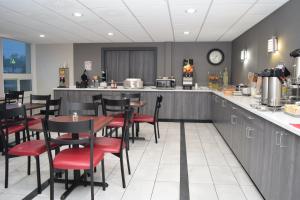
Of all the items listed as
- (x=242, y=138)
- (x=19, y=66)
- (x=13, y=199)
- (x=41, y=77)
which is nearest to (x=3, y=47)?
(x=19, y=66)

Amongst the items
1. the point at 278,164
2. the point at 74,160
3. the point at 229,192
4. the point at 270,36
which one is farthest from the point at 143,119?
the point at 278,164

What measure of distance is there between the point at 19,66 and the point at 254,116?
7585 mm

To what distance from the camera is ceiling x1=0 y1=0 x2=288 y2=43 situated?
3712 mm

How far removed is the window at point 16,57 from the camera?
7.24 meters

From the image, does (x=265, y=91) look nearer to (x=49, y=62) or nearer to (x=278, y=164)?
(x=278, y=164)

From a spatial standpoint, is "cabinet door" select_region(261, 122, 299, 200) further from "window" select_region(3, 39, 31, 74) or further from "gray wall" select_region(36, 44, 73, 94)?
"window" select_region(3, 39, 31, 74)

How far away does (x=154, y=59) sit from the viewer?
7934mm

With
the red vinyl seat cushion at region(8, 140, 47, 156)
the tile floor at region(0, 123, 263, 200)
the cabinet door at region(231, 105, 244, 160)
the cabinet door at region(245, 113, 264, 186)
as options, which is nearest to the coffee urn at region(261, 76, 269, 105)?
the cabinet door at region(245, 113, 264, 186)

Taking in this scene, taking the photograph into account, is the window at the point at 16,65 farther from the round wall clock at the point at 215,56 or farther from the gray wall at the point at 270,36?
the gray wall at the point at 270,36

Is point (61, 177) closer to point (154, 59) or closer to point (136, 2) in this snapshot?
point (136, 2)

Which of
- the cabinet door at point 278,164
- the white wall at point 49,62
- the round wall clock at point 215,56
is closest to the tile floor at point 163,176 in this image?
the cabinet door at point 278,164

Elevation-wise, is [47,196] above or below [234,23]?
below

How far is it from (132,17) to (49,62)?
493 cm

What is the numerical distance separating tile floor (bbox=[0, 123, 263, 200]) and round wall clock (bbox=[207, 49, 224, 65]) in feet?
→ 11.9
